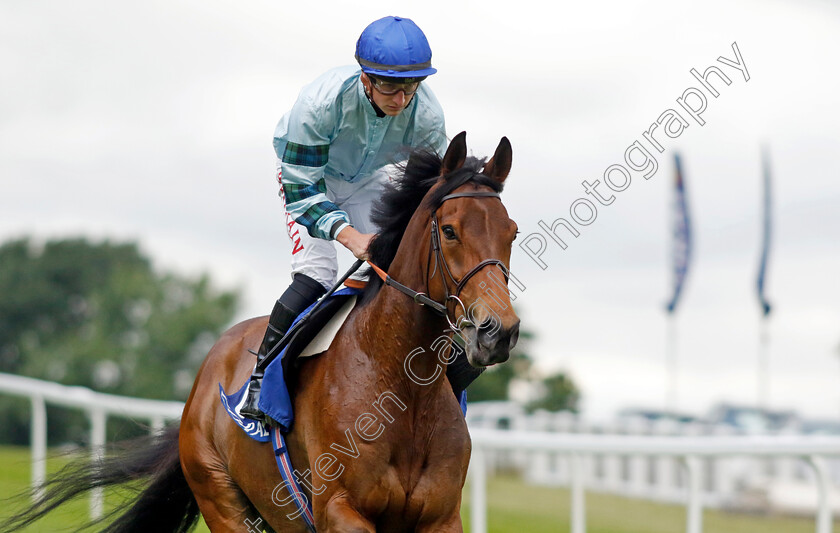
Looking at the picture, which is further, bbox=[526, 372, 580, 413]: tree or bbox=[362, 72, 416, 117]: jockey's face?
bbox=[526, 372, 580, 413]: tree

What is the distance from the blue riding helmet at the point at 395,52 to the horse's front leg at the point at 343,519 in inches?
62.4

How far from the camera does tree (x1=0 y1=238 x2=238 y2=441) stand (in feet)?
154

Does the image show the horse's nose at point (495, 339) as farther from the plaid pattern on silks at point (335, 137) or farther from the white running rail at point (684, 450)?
the white running rail at point (684, 450)

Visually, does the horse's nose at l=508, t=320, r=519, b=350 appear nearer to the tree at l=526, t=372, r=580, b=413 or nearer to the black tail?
the black tail

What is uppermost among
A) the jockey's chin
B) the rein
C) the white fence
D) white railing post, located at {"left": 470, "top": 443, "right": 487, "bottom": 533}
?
the rein

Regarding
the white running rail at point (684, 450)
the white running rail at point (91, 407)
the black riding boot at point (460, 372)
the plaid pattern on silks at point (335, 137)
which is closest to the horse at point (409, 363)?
the black riding boot at point (460, 372)

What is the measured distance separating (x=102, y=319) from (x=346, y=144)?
48.3 metres

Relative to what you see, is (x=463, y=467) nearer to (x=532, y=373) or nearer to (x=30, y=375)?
(x=532, y=373)

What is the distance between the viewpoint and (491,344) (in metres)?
3.27

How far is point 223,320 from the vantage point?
50844 millimetres

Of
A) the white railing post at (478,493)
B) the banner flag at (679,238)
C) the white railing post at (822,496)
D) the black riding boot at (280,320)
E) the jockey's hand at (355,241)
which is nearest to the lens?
the jockey's hand at (355,241)

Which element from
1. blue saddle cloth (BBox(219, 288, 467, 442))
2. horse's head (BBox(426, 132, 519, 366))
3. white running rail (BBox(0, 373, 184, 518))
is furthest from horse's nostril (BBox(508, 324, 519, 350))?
white running rail (BBox(0, 373, 184, 518))

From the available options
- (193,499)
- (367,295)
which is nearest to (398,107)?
(367,295)

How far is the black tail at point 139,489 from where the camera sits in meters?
5.38
